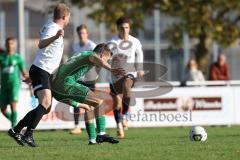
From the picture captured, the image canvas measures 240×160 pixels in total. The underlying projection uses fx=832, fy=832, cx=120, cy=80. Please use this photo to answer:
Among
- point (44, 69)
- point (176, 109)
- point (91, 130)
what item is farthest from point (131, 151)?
point (176, 109)

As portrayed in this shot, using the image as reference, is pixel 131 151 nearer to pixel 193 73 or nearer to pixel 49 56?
pixel 49 56

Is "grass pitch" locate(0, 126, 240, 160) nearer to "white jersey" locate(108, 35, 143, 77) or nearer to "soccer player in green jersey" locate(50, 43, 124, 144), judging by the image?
"soccer player in green jersey" locate(50, 43, 124, 144)

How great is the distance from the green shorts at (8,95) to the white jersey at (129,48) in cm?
345

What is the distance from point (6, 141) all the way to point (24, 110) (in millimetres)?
5677

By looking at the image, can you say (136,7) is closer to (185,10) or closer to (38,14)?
(185,10)

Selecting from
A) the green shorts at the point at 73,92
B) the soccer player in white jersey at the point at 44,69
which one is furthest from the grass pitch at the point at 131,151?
the green shorts at the point at 73,92

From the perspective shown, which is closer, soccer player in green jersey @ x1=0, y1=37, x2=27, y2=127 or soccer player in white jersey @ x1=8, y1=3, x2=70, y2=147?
soccer player in white jersey @ x1=8, y1=3, x2=70, y2=147

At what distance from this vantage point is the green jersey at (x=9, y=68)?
19.6 m

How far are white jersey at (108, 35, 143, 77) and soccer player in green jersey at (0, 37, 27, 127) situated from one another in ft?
10.4

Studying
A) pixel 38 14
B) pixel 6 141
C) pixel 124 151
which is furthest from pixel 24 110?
pixel 38 14

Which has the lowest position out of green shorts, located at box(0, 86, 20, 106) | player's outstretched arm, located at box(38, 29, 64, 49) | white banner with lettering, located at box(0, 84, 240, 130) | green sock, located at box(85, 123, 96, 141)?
white banner with lettering, located at box(0, 84, 240, 130)

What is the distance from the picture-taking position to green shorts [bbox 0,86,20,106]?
19.4m

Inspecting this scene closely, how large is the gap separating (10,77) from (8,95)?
445mm

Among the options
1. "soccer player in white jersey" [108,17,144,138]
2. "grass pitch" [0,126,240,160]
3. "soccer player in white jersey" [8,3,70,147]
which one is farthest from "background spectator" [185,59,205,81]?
"soccer player in white jersey" [8,3,70,147]
